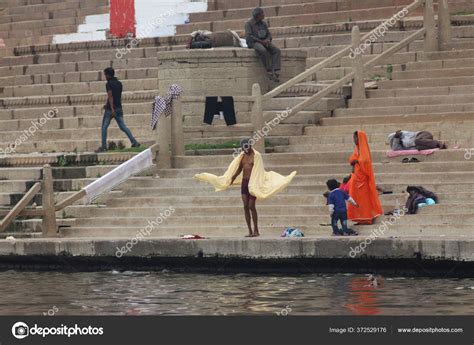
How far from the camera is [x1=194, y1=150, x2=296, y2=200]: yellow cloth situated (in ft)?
84.7

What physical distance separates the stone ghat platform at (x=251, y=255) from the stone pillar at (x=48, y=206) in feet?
2.95

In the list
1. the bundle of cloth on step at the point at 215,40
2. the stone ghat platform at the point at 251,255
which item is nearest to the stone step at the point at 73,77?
the bundle of cloth on step at the point at 215,40

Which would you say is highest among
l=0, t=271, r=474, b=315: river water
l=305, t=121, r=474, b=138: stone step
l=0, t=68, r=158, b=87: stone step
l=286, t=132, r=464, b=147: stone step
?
l=0, t=68, r=158, b=87: stone step

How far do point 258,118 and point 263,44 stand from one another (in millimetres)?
2310

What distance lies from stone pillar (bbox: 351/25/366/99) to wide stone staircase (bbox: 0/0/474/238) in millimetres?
211

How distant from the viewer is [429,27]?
31.2 m

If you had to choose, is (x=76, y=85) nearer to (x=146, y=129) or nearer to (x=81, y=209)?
(x=146, y=129)

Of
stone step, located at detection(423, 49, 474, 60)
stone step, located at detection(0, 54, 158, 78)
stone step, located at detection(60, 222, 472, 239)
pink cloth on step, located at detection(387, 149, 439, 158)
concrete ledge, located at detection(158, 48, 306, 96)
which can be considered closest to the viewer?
stone step, located at detection(60, 222, 472, 239)

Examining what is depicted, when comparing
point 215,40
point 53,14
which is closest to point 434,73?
point 215,40

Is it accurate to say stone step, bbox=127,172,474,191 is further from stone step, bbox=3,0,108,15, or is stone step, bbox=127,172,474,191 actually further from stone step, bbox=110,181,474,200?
stone step, bbox=3,0,108,15

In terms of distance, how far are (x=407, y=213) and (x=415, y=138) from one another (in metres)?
2.09

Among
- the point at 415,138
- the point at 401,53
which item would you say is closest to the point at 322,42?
the point at 401,53

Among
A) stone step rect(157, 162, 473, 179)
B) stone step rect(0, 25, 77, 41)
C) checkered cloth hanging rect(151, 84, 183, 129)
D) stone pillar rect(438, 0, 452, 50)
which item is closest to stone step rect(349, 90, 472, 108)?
stone pillar rect(438, 0, 452, 50)

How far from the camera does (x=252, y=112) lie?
94.1 feet
